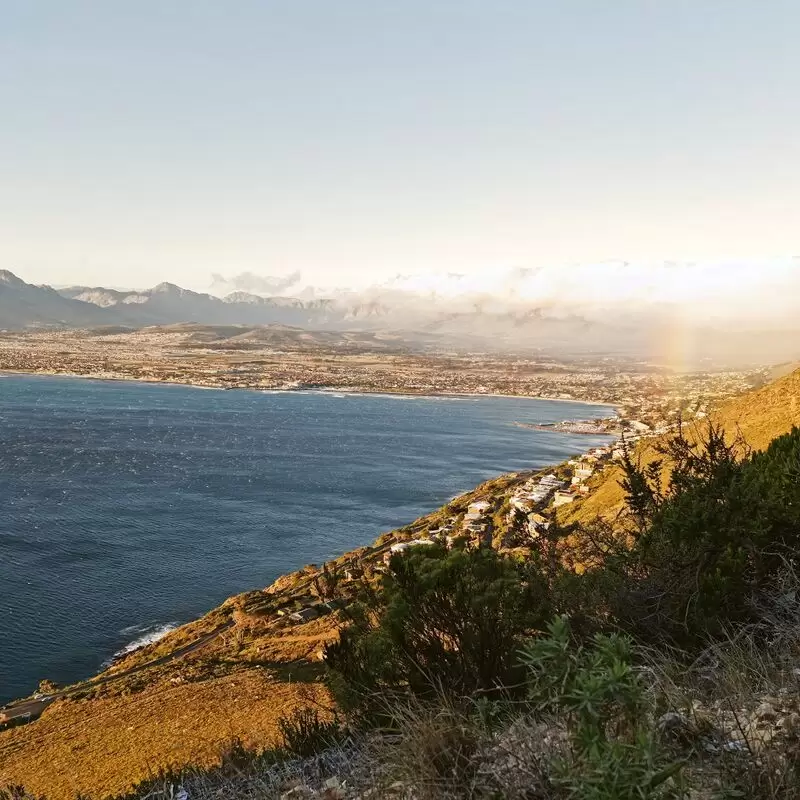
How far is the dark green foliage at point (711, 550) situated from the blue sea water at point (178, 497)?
22934mm

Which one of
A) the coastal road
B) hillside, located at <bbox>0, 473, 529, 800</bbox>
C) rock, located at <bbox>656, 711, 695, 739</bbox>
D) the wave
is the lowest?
the wave

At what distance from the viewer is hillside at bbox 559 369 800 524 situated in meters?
26.6

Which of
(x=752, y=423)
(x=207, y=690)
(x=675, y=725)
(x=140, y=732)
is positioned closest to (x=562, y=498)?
(x=752, y=423)

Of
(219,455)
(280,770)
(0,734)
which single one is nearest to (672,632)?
(280,770)

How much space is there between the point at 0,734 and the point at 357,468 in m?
47.9

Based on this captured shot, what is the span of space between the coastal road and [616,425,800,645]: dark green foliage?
1861cm

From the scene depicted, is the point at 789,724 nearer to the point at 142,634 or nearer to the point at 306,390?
the point at 142,634

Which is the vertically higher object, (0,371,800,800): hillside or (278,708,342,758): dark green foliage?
(278,708,342,758): dark green foliage

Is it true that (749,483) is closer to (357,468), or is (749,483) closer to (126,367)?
(357,468)

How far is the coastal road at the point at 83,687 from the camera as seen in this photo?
1948 cm

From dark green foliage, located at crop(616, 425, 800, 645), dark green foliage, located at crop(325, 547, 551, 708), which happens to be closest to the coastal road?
dark green foliage, located at crop(325, 547, 551, 708)

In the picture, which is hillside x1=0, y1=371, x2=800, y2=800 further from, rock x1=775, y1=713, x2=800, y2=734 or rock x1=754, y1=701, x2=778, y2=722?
rock x1=775, y1=713, x2=800, y2=734

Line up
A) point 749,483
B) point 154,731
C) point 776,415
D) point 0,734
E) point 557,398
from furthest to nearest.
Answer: point 557,398 → point 776,415 → point 0,734 → point 154,731 → point 749,483

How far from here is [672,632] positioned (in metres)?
7.91
